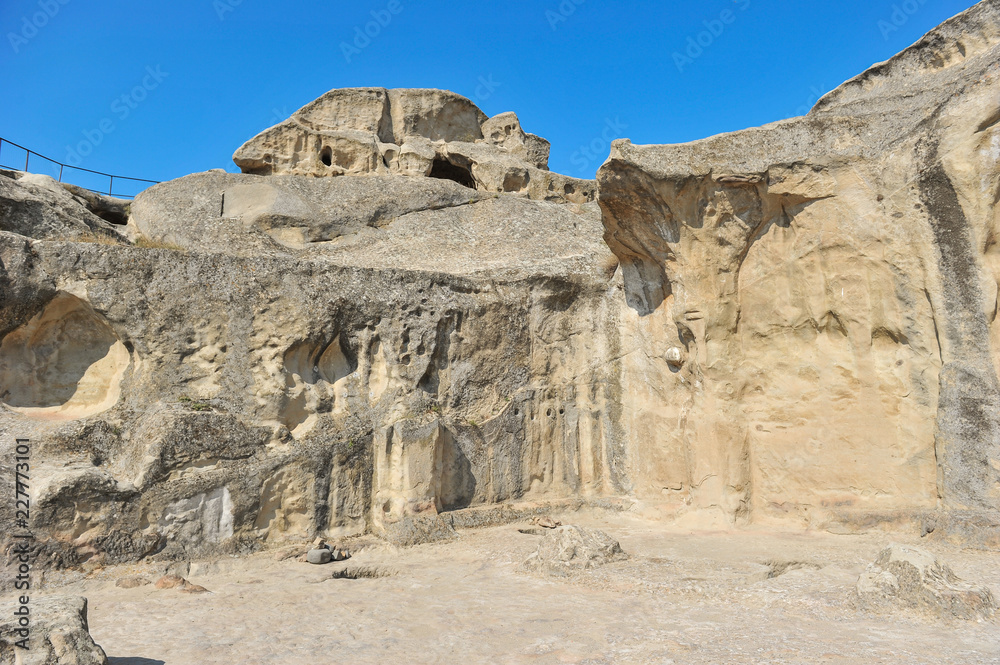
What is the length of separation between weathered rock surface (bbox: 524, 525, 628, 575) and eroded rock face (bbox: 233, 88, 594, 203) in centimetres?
942

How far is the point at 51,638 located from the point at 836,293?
8.46m

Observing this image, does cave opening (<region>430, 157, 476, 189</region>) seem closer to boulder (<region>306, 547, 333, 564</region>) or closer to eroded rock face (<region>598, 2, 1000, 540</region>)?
eroded rock face (<region>598, 2, 1000, 540</region>)

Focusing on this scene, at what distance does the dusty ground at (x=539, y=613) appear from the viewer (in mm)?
5000

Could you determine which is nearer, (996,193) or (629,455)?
(996,193)

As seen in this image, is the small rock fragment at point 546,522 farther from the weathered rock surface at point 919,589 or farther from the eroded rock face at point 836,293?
the weathered rock surface at point 919,589

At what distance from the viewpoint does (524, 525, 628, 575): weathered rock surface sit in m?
7.12

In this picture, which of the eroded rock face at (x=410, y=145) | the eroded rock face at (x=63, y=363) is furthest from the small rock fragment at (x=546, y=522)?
the eroded rock face at (x=410, y=145)

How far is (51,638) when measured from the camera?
399 cm

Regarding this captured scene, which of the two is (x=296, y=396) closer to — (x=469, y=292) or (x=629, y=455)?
(x=469, y=292)

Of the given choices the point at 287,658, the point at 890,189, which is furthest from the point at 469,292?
the point at 287,658

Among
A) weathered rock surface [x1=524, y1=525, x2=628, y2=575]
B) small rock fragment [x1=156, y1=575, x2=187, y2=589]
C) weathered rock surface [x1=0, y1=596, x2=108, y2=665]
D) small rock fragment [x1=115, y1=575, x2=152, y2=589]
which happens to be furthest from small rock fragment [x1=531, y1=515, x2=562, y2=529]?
weathered rock surface [x1=0, y1=596, x2=108, y2=665]

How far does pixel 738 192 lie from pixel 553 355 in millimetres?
3406

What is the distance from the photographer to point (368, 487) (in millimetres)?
8914

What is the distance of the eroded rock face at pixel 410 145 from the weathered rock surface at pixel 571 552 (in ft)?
30.9
